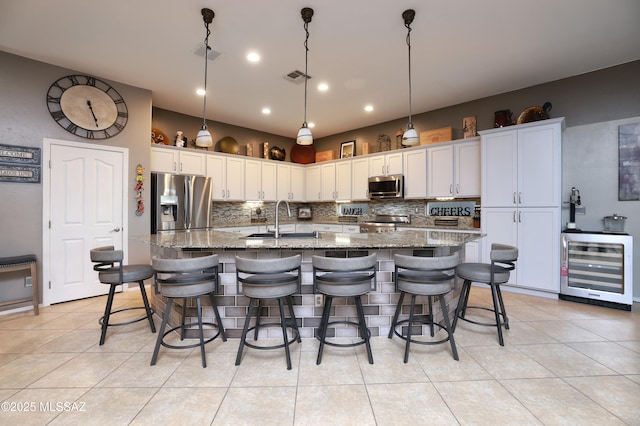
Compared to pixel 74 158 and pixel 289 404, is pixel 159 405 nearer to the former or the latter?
pixel 289 404

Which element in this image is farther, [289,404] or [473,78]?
[473,78]

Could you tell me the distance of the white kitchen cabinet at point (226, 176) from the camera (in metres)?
5.41

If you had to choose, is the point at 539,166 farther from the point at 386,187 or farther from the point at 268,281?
the point at 268,281

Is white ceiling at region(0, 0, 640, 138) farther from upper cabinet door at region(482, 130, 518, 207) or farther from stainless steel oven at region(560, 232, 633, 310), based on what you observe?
stainless steel oven at region(560, 232, 633, 310)

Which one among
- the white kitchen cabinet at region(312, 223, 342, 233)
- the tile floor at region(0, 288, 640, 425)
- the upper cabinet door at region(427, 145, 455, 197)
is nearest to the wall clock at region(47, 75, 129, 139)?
the tile floor at region(0, 288, 640, 425)

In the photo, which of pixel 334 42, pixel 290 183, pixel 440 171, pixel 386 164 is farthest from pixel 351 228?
pixel 334 42

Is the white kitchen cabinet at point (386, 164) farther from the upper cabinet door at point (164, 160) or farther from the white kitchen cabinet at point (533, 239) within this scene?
the upper cabinet door at point (164, 160)

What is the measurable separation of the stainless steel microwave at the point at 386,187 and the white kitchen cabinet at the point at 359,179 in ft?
0.53

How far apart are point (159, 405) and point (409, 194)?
182 inches

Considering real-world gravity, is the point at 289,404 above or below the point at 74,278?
below

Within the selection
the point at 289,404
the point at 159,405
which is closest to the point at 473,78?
the point at 289,404

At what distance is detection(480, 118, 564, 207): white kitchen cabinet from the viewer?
3732mm

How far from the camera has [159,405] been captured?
1.72 metres

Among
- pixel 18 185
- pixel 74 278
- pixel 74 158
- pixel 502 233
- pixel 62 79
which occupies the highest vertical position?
pixel 62 79
